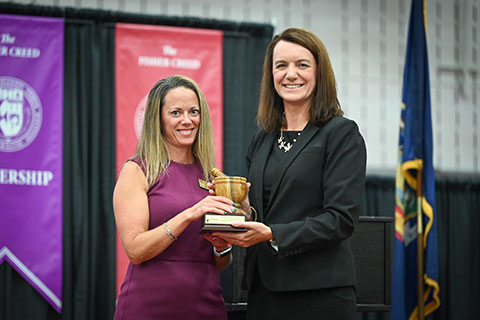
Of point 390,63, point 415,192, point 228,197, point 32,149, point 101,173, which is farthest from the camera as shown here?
point 390,63

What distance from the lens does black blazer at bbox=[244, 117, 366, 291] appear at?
1.97 meters

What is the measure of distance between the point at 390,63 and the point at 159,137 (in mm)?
3883

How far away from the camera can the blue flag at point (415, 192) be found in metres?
4.09

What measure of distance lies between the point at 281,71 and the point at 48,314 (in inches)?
132

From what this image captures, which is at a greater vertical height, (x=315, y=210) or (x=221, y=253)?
(x=315, y=210)

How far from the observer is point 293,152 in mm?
2090

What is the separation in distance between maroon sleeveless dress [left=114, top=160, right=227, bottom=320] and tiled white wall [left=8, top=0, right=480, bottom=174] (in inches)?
136

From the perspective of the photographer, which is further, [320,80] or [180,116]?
[180,116]

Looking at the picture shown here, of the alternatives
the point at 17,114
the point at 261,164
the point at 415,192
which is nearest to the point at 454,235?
the point at 415,192

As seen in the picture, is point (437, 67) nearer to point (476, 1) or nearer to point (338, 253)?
point (476, 1)

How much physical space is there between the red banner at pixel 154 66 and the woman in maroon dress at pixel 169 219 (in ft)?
7.86

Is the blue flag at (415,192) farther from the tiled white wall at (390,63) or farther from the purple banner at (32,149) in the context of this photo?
the purple banner at (32,149)

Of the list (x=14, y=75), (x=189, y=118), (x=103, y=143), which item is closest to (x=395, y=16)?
(x=103, y=143)

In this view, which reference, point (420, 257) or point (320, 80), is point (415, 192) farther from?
point (320, 80)
